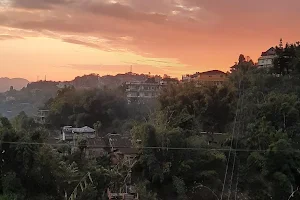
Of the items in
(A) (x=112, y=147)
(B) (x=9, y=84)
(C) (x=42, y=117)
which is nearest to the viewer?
(A) (x=112, y=147)

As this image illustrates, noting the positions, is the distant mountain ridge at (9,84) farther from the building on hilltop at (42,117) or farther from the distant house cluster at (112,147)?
the distant house cluster at (112,147)

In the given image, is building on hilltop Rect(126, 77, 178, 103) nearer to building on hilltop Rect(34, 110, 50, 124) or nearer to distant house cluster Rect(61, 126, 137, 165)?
building on hilltop Rect(34, 110, 50, 124)

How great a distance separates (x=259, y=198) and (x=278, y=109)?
104 inches

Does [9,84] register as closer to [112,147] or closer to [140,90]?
[140,90]

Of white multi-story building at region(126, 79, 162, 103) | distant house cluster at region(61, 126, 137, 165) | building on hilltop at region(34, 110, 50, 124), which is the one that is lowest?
distant house cluster at region(61, 126, 137, 165)

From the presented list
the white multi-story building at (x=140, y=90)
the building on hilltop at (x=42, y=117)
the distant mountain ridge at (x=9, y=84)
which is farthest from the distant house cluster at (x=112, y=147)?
the distant mountain ridge at (x=9, y=84)

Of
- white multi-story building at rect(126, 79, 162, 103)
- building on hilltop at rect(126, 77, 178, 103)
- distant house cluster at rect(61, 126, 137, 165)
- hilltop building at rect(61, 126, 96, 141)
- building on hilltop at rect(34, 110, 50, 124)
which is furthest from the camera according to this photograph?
white multi-story building at rect(126, 79, 162, 103)

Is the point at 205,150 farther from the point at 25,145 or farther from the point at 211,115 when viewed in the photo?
the point at 25,145

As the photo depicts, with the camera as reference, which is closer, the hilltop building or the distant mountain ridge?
Result: the hilltop building

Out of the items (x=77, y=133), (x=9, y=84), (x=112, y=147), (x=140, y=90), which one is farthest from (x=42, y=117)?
(x=9, y=84)

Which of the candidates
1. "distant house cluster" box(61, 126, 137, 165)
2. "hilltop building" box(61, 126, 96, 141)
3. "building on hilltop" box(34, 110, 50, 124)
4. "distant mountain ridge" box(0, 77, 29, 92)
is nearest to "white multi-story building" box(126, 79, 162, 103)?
"building on hilltop" box(34, 110, 50, 124)

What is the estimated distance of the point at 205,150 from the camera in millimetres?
10336

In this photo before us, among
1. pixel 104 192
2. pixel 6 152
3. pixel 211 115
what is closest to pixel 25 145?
pixel 6 152

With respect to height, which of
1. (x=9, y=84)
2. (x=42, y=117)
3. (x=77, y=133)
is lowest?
(x=77, y=133)
